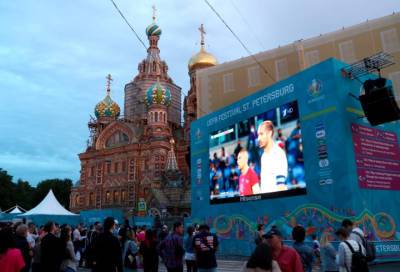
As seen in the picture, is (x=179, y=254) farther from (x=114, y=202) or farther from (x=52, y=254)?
(x=114, y=202)

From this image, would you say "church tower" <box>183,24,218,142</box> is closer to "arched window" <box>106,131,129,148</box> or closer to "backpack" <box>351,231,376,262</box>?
"arched window" <box>106,131,129,148</box>

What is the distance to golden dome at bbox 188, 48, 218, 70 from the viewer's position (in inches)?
1805

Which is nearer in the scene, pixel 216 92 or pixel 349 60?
pixel 349 60

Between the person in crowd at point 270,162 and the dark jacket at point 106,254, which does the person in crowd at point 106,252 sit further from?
the person in crowd at point 270,162

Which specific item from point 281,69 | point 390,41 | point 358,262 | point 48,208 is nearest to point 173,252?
point 358,262

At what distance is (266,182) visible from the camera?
16.3m

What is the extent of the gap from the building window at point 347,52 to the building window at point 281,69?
391 centimetres

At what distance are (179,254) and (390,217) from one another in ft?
33.2

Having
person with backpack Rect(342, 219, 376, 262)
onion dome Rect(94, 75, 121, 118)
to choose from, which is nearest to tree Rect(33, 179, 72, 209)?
onion dome Rect(94, 75, 121, 118)

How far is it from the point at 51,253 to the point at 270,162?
11.1m

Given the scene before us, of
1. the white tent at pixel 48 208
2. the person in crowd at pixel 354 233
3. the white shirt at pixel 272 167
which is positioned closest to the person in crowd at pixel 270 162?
the white shirt at pixel 272 167

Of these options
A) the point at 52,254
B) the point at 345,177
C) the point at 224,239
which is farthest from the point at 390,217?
the point at 52,254

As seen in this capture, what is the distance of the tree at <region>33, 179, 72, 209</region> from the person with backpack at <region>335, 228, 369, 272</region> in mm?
75881

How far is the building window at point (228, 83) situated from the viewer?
2906 cm
